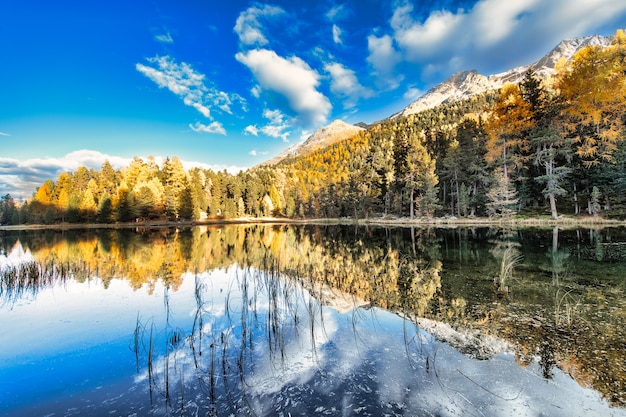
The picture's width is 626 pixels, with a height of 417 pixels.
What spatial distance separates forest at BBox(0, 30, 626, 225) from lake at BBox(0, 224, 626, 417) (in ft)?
105

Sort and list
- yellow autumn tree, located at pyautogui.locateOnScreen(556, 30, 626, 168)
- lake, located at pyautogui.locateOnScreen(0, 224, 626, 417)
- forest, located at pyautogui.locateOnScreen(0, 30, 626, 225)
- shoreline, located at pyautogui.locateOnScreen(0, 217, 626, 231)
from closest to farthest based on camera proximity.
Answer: lake, located at pyautogui.locateOnScreen(0, 224, 626, 417)
shoreline, located at pyautogui.locateOnScreen(0, 217, 626, 231)
yellow autumn tree, located at pyautogui.locateOnScreen(556, 30, 626, 168)
forest, located at pyautogui.locateOnScreen(0, 30, 626, 225)

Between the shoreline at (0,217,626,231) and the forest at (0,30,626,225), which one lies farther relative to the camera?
the forest at (0,30,626,225)

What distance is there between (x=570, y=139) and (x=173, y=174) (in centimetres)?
8316

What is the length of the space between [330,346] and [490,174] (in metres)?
47.3

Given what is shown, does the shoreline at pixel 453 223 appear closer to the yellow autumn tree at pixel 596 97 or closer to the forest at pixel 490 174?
the forest at pixel 490 174

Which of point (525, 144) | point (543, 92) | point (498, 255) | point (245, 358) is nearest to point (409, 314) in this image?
Result: point (245, 358)

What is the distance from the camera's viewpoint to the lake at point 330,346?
4.65m

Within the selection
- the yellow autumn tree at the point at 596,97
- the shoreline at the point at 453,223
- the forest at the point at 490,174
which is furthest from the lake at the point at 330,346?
the yellow autumn tree at the point at 596,97

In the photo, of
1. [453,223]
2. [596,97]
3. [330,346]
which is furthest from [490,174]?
[330,346]

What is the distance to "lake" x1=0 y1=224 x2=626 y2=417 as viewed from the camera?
15.3 feet

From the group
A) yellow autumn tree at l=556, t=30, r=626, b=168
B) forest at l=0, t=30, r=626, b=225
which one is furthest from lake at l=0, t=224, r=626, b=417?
yellow autumn tree at l=556, t=30, r=626, b=168

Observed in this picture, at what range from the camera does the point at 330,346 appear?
21.9 ft

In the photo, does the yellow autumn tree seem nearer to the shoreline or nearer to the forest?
the forest

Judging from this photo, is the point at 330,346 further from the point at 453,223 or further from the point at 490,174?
the point at 490,174
